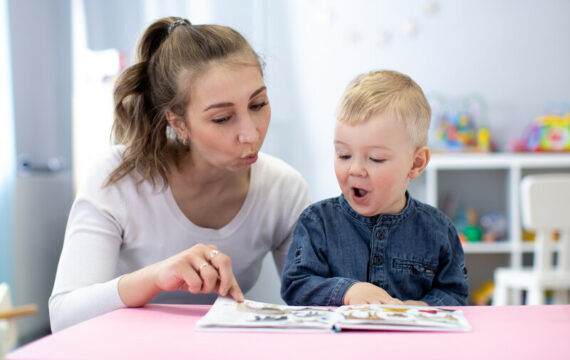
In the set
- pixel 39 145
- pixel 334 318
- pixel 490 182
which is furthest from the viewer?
pixel 490 182

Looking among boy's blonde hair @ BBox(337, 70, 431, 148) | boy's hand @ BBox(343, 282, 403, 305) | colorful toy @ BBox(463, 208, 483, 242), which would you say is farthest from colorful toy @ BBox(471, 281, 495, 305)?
boy's hand @ BBox(343, 282, 403, 305)

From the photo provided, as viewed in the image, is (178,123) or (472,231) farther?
(472,231)

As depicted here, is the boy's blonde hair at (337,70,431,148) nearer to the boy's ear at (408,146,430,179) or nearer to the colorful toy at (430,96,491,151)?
the boy's ear at (408,146,430,179)

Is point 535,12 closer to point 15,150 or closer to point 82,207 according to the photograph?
point 15,150

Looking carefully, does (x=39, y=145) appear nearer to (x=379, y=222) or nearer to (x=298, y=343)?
(x=379, y=222)

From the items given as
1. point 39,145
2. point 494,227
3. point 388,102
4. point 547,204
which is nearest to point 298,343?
point 388,102

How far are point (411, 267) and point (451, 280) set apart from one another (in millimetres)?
83

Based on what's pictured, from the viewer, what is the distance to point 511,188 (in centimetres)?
354

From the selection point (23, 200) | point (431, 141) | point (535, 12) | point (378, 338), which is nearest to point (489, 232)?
point (431, 141)

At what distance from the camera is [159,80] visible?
54.9 inches

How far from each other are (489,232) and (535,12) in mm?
1453

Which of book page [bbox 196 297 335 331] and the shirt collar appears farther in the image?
the shirt collar

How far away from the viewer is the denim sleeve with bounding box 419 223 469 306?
3.78 ft

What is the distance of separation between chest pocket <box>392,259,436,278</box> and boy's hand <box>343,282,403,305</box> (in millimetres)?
142
